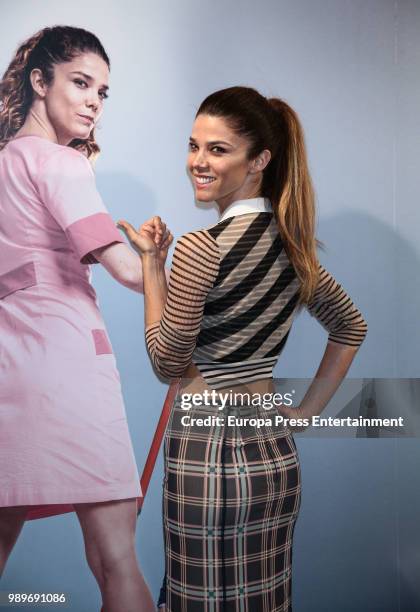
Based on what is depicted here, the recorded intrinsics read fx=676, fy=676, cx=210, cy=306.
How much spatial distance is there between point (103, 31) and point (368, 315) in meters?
1.27

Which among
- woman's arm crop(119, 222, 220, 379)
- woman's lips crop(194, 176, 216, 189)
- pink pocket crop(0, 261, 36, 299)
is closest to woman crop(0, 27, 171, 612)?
pink pocket crop(0, 261, 36, 299)

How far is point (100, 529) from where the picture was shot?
7.08ft

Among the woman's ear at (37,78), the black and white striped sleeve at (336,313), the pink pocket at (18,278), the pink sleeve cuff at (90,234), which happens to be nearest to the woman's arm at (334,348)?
the black and white striped sleeve at (336,313)

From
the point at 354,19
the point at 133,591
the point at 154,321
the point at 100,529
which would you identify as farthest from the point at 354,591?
the point at 354,19

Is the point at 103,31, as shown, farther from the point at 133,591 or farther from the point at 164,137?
the point at 133,591

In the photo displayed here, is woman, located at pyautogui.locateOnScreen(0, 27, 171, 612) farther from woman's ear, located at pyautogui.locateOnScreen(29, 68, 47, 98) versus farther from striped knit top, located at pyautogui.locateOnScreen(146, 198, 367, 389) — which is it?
striped knit top, located at pyautogui.locateOnScreen(146, 198, 367, 389)

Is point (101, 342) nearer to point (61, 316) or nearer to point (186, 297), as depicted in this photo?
point (61, 316)

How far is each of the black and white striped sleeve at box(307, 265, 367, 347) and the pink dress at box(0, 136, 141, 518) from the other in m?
0.68

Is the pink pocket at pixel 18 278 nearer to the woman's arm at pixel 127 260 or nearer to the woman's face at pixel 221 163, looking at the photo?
the woman's arm at pixel 127 260

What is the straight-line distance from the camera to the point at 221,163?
1.83 metres

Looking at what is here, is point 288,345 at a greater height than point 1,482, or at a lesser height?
greater

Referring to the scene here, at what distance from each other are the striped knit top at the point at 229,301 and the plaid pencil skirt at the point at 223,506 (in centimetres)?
12

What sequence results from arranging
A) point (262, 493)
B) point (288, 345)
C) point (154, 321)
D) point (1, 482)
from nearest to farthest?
point (262, 493)
point (154, 321)
point (1, 482)
point (288, 345)

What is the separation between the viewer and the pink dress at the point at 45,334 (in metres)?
2.09
